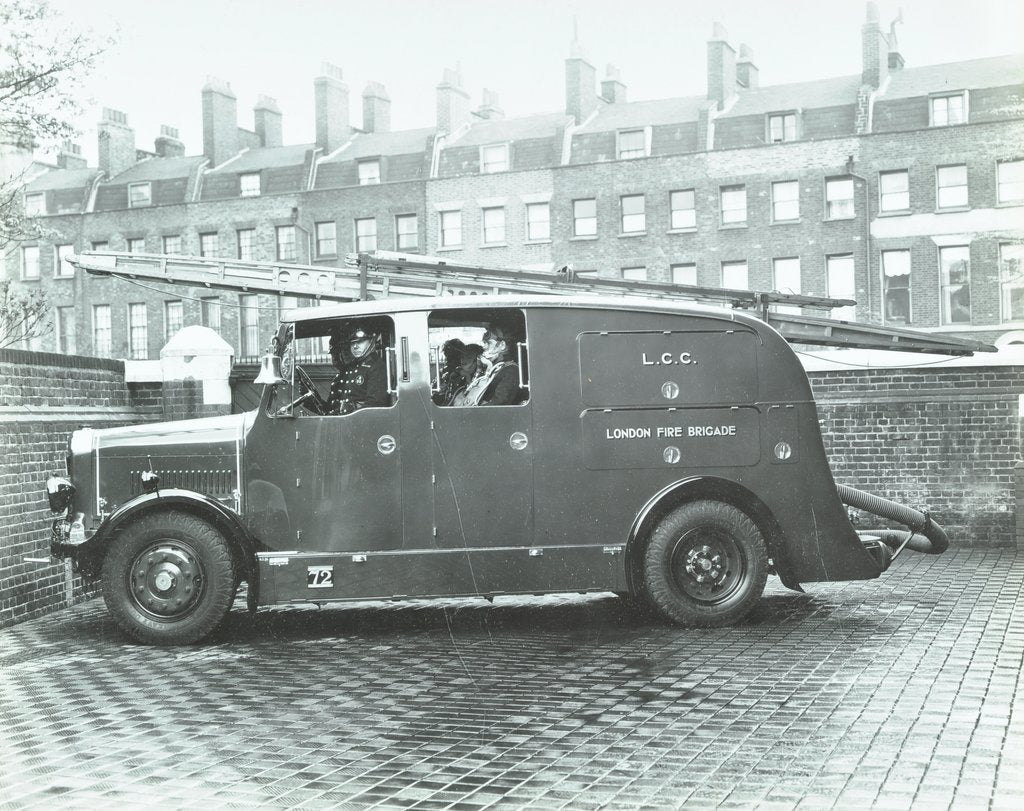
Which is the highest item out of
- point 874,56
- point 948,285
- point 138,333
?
point 874,56

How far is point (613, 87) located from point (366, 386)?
144 ft

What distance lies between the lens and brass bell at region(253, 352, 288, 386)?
9.32m

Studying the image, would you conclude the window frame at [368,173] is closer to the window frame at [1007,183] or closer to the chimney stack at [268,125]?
the chimney stack at [268,125]

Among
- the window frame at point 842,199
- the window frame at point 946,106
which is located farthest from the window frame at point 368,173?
the window frame at point 946,106

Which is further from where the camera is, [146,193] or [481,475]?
[146,193]

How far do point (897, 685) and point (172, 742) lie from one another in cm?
415

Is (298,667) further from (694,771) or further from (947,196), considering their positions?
(947,196)

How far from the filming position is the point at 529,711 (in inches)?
270

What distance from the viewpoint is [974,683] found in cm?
730

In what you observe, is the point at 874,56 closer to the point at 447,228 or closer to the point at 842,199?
the point at 842,199

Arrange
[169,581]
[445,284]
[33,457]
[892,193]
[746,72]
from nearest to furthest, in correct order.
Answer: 1. [169,581]
2. [33,457]
3. [445,284]
4. [892,193]
5. [746,72]

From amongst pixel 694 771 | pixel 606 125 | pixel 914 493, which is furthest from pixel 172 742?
pixel 606 125

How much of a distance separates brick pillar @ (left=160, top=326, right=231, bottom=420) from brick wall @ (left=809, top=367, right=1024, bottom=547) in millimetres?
7257

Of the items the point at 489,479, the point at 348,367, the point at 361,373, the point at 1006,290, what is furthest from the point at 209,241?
the point at 489,479
